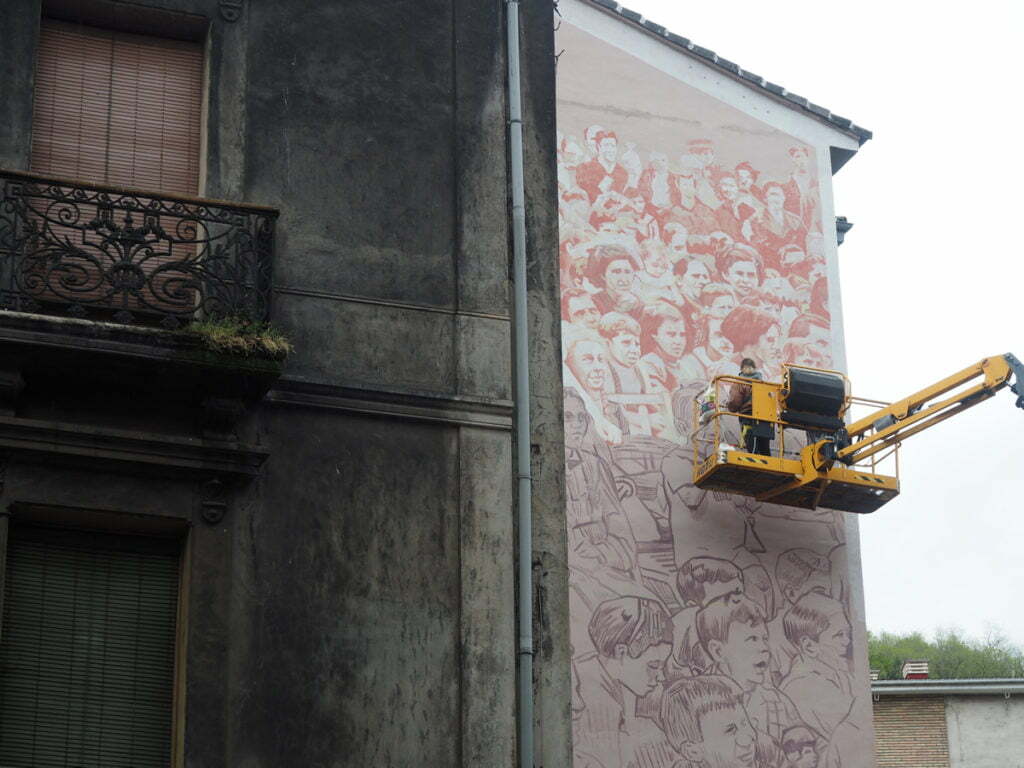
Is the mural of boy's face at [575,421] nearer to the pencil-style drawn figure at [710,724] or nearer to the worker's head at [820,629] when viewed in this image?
the pencil-style drawn figure at [710,724]

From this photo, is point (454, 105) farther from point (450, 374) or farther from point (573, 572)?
point (573, 572)

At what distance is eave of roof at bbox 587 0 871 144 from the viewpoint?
87.6 feet

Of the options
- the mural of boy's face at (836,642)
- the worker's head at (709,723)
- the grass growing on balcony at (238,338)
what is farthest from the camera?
the mural of boy's face at (836,642)

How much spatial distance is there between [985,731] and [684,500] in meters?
8.39

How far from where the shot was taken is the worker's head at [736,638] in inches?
1003

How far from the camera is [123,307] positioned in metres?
11.2

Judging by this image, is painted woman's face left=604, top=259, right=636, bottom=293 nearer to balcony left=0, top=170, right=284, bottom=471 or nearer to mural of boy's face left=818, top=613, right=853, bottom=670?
mural of boy's face left=818, top=613, right=853, bottom=670

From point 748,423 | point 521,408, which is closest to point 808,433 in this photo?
point 748,423

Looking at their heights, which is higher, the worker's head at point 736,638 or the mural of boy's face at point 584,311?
the mural of boy's face at point 584,311

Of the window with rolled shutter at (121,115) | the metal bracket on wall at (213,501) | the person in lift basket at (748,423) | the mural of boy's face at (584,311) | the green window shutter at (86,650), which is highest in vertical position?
the mural of boy's face at (584,311)

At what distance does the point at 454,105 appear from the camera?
12938 mm

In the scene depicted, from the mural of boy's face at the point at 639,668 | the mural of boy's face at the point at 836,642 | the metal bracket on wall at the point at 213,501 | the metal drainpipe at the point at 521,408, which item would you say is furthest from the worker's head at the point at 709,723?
the metal bracket on wall at the point at 213,501

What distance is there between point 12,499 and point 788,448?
1681 cm

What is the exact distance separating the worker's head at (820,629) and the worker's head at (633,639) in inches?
77.3
